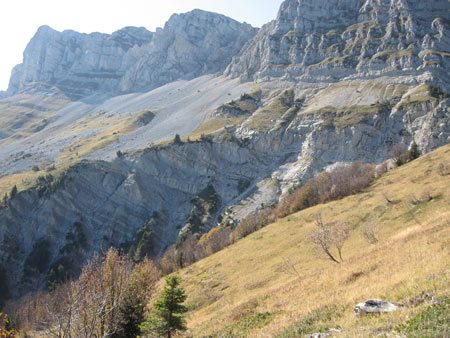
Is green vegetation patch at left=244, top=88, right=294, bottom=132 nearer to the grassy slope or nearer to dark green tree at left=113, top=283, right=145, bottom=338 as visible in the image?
the grassy slope

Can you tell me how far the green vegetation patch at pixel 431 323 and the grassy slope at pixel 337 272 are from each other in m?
0.52

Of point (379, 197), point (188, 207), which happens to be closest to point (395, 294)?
point (379, 197)

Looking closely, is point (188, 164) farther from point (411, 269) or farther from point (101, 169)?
point (411, 269)

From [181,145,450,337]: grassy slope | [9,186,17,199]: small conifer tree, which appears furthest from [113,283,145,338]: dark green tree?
[9,186,17,199]: small conifer tree

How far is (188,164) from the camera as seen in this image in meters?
143

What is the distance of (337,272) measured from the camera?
22.6 meters

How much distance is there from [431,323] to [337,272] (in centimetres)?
1499

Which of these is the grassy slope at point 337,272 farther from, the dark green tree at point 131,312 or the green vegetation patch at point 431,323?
the dark green tree at point 131,312

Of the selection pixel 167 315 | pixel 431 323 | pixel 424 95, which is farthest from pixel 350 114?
pixel 431 323

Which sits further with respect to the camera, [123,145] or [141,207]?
[123,145]

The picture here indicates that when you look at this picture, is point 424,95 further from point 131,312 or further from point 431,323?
point 431,323

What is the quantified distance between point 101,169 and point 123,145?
28.4 meters

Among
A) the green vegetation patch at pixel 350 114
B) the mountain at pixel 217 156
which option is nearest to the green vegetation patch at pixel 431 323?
the mountain at pixel 217 156

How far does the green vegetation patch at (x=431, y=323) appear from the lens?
762 cm
